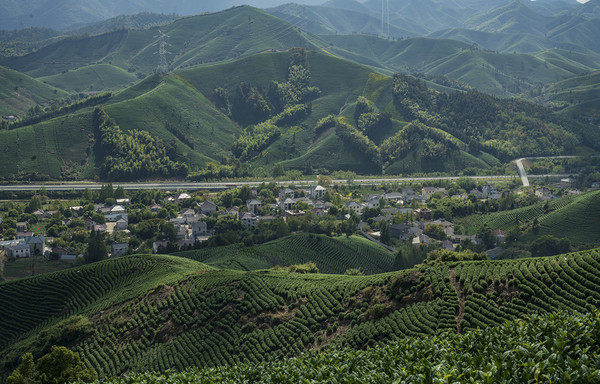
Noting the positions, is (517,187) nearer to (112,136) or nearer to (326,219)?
(326,219)

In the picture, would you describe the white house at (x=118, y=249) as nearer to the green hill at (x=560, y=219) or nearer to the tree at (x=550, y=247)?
the green hill at (x=560, y=219)

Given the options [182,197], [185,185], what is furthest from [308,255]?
[185,185]

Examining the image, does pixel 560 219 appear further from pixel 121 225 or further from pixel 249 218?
pixel 121 225

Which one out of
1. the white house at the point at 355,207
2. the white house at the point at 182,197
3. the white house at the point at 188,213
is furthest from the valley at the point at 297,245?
the white house at the point at 355,207

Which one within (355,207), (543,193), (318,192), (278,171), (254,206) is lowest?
(254,206)

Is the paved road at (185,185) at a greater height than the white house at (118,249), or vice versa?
the paved road at (185,185)

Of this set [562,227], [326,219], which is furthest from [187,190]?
[562,227]

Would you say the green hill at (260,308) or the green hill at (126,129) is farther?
the green hill at (126,129)
